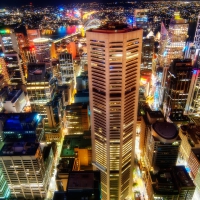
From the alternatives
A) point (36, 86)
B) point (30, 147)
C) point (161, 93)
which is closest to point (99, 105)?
point (30, 147)

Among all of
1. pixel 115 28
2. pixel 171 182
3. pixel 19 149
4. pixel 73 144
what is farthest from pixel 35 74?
pixel 171 182

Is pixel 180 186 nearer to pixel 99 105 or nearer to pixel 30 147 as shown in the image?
pixel 99 105

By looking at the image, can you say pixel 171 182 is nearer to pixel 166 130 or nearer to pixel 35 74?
pixel 166 130

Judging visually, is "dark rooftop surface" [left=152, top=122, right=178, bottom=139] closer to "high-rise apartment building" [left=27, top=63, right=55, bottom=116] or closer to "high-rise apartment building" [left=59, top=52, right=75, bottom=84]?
"high-rise apartment building" [left=27, top=63, right=55, bottom=116]

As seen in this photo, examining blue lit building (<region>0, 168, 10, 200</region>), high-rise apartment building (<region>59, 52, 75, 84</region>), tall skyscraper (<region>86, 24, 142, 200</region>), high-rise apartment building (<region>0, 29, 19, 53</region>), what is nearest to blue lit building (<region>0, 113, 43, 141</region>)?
blue lit building (<region>0, 168, 10, 200</region>)

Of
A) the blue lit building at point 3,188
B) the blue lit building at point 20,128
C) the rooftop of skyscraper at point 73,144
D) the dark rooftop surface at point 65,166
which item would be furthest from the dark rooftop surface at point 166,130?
the blue lit building at point 3,188

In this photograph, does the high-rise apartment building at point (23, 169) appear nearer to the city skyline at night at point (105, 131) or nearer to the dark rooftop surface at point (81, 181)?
the city skyline at night at point (105, 131)

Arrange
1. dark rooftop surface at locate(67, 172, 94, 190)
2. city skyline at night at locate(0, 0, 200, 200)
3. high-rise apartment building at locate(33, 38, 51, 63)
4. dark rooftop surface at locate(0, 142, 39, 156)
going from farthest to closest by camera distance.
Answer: high-rise apartment building at locate(33, 38, 51, 63) → dark rooftop surface at locate(0, 142, 39, 156) → city skyline at night at locate(0, 0, 200, 200) → dark rooftop surface at locate(67, 172, 94, 190)

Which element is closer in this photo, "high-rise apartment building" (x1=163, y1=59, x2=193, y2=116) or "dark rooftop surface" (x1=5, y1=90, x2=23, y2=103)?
"high-rise apartment building" (x1=163, y1=59, x2=193, y2=116)
